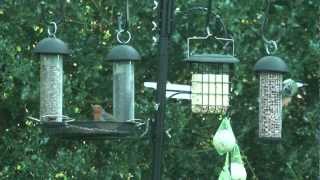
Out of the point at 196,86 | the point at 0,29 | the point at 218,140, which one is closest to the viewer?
the point at 218,140

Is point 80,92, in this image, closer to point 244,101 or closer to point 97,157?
point 97,157

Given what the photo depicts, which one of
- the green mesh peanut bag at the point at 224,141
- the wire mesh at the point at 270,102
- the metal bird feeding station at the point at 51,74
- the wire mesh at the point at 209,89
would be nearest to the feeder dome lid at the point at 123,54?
the metal bird feeding station at the point at 51,74

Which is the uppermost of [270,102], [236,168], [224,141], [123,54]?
[123,54]

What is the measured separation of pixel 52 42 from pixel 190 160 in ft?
8.48

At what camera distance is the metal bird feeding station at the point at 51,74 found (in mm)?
4609

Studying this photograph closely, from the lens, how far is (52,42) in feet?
15.1

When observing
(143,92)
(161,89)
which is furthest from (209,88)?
(143,92)

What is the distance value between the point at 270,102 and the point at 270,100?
1 centimetres

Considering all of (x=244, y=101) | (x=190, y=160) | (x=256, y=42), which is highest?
(x=256, y=42)

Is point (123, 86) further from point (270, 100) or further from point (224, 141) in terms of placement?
point (270, 100)

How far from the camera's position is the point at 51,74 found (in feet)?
15.7

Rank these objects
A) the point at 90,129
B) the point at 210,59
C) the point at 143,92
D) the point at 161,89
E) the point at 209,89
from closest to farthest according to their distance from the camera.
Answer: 1. the point at 90,129
2. the point at 161,89
3. the point at 210,59
4. the point at 209,89
5. the point at 143,92

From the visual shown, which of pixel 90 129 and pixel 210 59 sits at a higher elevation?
pixel 210 59

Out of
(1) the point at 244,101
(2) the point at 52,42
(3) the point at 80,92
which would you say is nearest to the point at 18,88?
(3) the point at 80,92
